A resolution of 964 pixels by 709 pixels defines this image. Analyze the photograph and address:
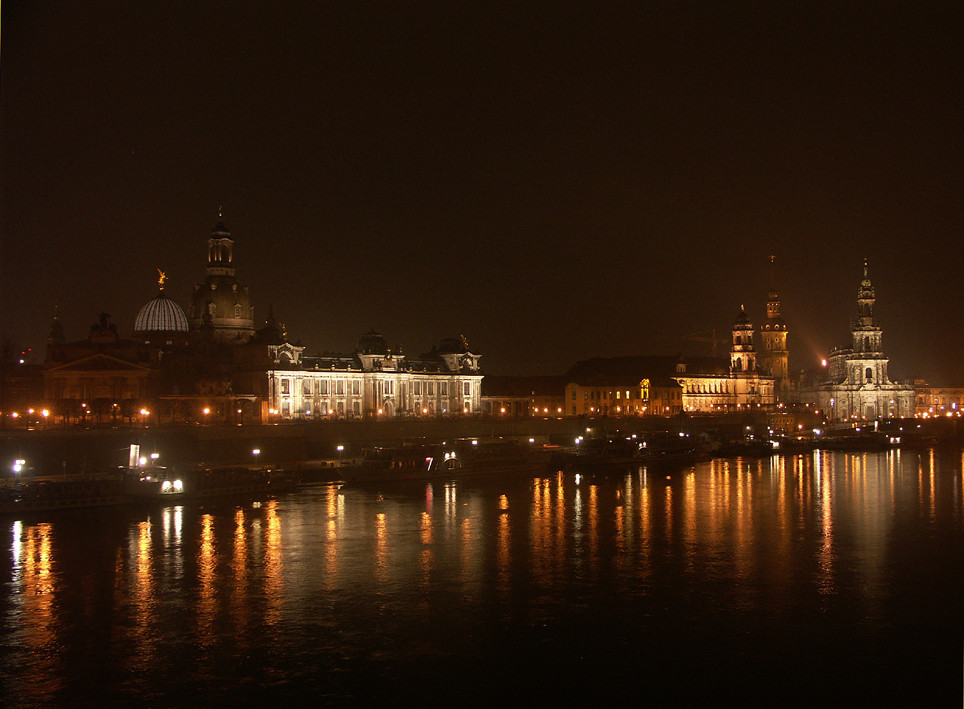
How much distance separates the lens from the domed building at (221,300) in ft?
334

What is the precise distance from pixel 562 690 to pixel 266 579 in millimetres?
12957

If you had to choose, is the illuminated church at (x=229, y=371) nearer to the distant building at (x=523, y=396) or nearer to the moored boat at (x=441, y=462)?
the distant building at (x=523, y=396)

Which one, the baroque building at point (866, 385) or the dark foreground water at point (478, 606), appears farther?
the baroque building at point (866, 385)

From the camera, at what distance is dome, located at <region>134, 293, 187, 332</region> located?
9969 centimetres

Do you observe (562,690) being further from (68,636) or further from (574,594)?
(68,636)

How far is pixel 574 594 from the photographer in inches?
1241

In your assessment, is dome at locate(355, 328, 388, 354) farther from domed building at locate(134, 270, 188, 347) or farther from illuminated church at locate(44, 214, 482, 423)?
domed building at locate(134, 270, 188, 347)

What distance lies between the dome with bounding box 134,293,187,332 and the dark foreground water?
53.6 meters

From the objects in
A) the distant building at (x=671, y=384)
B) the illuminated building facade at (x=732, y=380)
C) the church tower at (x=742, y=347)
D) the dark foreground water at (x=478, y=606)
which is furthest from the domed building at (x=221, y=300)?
the church tower at (x=742, y=347)

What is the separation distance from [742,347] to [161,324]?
9760cm

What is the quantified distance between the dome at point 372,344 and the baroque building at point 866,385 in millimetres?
76078

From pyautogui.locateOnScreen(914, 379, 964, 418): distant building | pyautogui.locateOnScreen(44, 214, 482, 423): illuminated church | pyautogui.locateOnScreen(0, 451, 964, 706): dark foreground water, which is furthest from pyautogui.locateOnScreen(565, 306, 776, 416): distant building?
pyautogui.locateOnScreen(0, 451, 964, 706): dark foreground water

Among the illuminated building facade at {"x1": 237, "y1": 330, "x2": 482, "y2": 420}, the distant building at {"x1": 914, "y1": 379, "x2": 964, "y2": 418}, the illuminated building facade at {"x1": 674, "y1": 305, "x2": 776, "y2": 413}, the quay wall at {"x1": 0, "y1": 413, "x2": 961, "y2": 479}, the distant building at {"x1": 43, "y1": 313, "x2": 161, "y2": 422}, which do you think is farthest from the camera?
the distant building at {"x1": 914, "y1": 379, "x2": 964, "y2": 418}

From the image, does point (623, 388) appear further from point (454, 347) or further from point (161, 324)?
point (161, 324)
